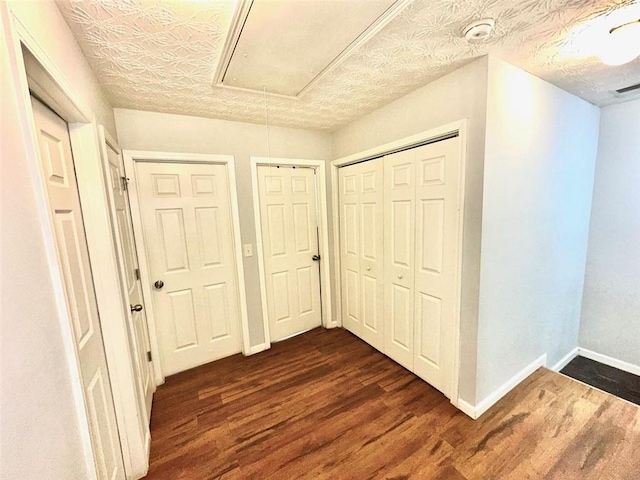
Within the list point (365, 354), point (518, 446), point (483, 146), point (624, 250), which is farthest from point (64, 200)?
point (624, 250)

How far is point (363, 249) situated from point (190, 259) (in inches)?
66.4

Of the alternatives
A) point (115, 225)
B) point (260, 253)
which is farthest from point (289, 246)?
point (115, 225)

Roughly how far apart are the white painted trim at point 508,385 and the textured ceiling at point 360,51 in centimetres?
223

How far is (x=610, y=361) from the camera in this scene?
104 inches

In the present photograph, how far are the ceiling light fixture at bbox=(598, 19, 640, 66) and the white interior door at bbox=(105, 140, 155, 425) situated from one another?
2860 millimetres

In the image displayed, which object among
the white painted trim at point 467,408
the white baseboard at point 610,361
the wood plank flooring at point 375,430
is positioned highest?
the white painted trim at point 467,408

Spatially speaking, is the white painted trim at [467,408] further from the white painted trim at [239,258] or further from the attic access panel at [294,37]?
the attic access panel at [294,37]

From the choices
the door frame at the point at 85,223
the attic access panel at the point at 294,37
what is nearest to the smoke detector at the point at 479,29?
the attic access panel at the point at 294,37

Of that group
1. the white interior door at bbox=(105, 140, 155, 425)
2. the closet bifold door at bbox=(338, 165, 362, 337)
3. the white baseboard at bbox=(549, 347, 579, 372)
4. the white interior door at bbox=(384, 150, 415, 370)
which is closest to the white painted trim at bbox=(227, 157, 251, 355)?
the white interior door at bbox=(105, 140, 155, 425)

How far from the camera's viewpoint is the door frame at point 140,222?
209 centimetres

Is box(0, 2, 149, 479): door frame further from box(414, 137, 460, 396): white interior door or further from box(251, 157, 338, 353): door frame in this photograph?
box(414, 137, 460, 396): white interior door

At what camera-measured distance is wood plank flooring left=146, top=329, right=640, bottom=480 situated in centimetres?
148

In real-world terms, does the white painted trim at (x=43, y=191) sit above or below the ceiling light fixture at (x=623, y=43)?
below

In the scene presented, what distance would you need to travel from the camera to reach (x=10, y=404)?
1.94 feet
